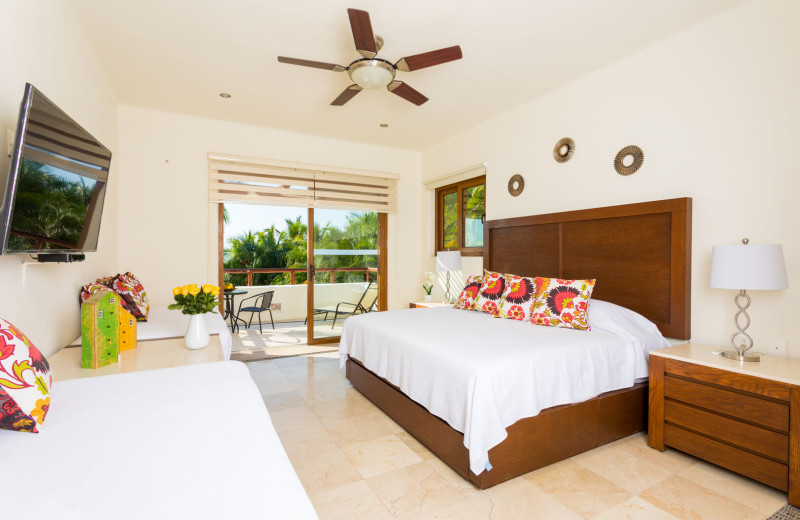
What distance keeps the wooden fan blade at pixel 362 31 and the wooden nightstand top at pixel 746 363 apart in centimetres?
253

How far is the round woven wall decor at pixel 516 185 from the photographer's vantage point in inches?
159

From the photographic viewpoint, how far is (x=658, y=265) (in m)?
2.82

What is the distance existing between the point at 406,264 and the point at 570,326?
3163 mm

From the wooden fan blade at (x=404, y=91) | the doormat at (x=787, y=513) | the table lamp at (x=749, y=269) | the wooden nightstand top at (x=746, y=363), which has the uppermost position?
the wooden fan blade at (x=404, y=91)

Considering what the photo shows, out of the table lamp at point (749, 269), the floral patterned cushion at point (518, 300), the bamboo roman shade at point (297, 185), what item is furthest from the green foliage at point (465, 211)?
the table lamp at point (749, 269)

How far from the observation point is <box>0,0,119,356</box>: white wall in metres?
1.62

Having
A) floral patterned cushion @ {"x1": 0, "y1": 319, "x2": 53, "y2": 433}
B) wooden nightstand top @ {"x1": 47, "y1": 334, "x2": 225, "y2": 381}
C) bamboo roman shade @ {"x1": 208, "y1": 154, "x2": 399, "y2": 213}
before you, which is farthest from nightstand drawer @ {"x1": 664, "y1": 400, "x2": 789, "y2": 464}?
bamboo roman shade @ {"x1": 208, "y1": 154, "x2": 399, "y2": 213}

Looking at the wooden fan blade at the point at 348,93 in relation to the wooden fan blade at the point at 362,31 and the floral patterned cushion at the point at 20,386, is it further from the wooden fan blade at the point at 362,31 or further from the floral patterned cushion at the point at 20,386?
the floral patterned cushion at the point at 20,386

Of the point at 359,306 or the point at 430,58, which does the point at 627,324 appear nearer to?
the point at 430,58

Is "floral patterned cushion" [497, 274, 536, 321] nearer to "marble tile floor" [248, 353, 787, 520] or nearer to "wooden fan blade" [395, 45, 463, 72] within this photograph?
"marble tile floor" [248, 353, 787, 520]

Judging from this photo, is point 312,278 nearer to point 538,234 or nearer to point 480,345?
point 538,234

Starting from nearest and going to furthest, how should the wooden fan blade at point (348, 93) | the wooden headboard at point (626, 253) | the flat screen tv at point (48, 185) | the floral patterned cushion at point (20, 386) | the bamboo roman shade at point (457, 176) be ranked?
the floral patterned cushion at point (20, 386)
the flat screen tv at point (48, 185)
the wooden headboard at point (626, 253)
the wooden fan blade at point (348, 93)
the bamboo roman shade at point (457, 176)

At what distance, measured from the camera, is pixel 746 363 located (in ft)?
6.92

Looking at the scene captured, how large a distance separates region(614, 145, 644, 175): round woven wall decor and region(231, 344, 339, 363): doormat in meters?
3.63
